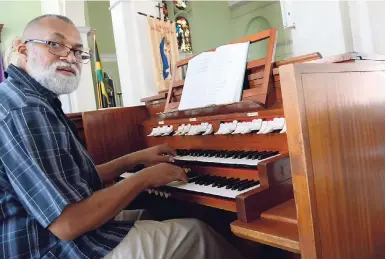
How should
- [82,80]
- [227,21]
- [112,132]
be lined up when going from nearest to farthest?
[112,132]
[82,80]
[227,21]

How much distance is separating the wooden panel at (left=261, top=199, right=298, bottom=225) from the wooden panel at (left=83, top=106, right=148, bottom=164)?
57.3 inches

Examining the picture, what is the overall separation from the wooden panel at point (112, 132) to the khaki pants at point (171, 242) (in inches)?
43.0

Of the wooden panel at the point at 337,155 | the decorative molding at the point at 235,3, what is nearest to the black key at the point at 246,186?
the wooden panel at the point at 337,155

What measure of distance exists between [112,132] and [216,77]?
0.95 m

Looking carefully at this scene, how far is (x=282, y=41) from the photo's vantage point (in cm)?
938

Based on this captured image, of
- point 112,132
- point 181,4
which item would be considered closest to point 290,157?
point 112,132

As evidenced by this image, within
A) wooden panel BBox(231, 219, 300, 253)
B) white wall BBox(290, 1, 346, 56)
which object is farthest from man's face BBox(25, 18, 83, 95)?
white wall BBox(290, 1, 346, 56)

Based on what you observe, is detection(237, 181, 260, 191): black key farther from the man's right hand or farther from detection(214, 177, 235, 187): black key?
the man's right hand

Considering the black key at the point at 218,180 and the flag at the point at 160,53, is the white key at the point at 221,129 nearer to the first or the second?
the black key at the point at 218,180

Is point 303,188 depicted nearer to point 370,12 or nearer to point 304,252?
point 304,252

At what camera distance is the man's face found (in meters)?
1.48

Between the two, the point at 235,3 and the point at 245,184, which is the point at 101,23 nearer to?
the point at 235,3

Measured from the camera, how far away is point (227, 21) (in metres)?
10.5

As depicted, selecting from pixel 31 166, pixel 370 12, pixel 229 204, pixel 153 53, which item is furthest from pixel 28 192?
pixel 153 53
